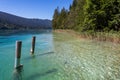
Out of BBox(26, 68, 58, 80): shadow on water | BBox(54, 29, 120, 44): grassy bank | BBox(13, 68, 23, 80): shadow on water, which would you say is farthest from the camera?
BBox(54, 29, 120, 44): grassy bank

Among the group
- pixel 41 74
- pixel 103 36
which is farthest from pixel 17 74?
pixel 103 36

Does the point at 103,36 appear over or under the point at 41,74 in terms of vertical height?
over

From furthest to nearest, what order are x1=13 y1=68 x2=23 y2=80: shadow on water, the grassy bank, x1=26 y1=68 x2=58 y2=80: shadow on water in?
the grassy bank → x1=26 y1=68 x2=58 y2=80: shadow on water → x1=13 y1=68 x2=23 y2=80: shadow on water

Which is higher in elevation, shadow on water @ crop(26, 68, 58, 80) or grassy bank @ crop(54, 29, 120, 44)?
grassy bank @ crop(54, 29, 120, 44)

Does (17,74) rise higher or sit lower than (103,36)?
lower

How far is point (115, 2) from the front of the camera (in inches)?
1153

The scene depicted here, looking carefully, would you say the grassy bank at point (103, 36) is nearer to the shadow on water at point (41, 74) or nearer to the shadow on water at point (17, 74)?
the shadow on water at point (41, 74)

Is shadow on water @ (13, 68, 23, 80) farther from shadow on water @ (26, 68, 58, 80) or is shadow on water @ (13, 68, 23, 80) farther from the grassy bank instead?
the grassy bank

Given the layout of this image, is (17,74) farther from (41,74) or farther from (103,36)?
(103,36)

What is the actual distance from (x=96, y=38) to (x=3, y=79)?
20.3 m

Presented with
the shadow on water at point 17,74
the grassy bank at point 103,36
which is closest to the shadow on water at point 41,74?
the shadow on water at point 17,74

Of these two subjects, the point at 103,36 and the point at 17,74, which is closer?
the point at 17,74

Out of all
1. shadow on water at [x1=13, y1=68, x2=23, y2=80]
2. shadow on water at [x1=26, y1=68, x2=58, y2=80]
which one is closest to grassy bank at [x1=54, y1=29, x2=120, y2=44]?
shadow on water at [x1=26, y1=68, x2=58, y2=80]

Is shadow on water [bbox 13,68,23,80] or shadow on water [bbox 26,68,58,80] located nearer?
shadow on water [bbox 13,68,23,80]
